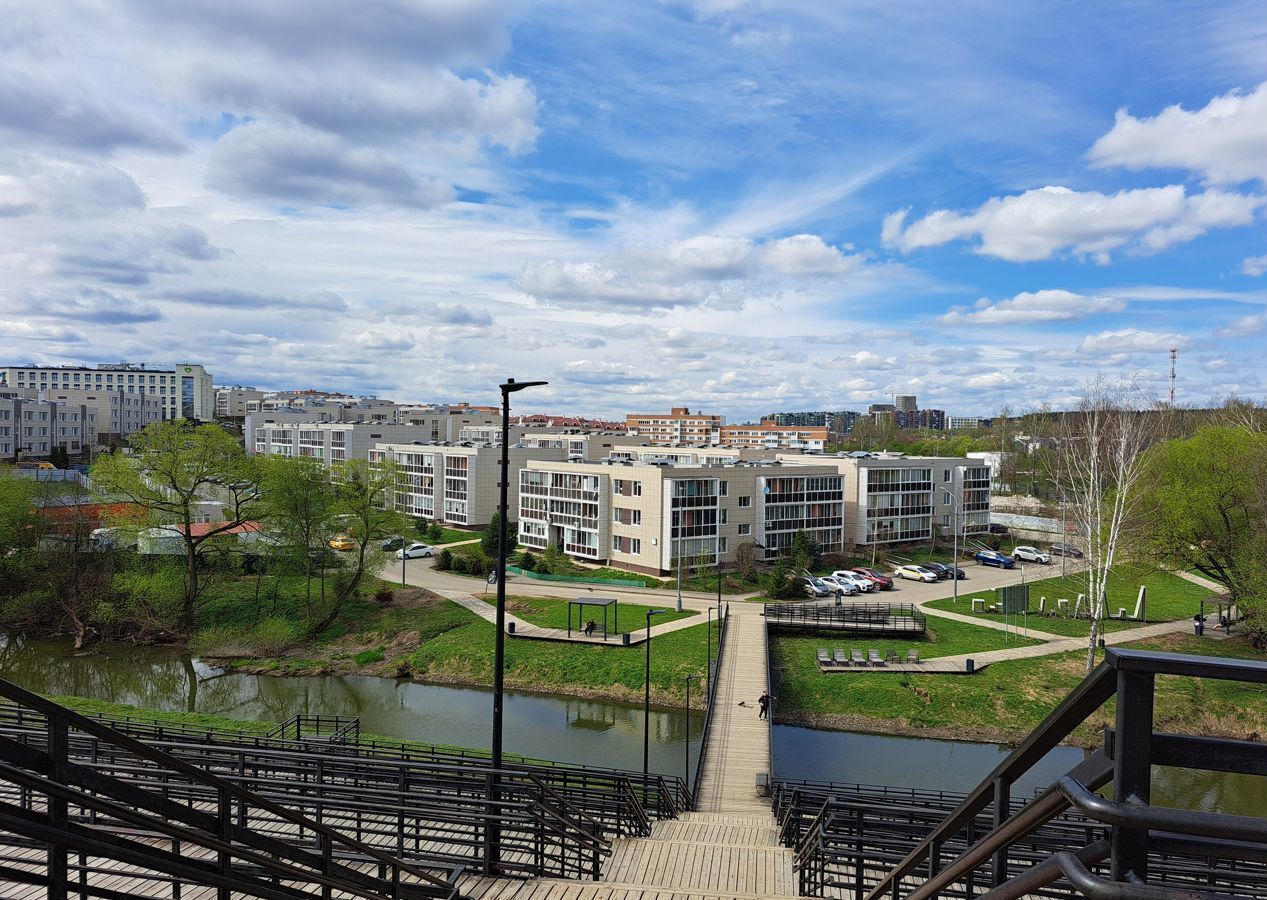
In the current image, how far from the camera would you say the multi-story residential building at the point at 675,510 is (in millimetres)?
47500

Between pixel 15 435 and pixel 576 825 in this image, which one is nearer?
pixel 576 825

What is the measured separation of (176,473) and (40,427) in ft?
267

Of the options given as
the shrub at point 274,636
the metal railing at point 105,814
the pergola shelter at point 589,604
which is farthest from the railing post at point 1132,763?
the shrub at point 274,636

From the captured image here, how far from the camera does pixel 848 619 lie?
36969mm

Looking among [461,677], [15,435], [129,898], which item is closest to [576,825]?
[129,898]

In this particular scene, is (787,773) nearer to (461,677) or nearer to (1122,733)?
(461,677)

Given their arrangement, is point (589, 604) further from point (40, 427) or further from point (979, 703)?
point (40, 427)

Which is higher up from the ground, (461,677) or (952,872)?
(952,872)

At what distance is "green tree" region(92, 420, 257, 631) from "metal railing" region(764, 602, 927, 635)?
28.6m

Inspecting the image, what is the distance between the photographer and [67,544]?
40125 millimetres

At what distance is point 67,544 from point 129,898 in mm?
45108

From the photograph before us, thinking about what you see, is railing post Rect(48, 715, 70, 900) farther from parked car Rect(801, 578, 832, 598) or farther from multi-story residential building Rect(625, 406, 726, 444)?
multi-story residential building Rect(625, 406, 726, 444)

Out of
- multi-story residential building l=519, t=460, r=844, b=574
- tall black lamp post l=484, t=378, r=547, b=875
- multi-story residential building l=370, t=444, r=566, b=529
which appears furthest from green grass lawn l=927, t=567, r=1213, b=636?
multi-story residential building l=370, t=444, r=566, b=529

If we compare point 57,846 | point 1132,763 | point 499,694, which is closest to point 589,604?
point 499,694
